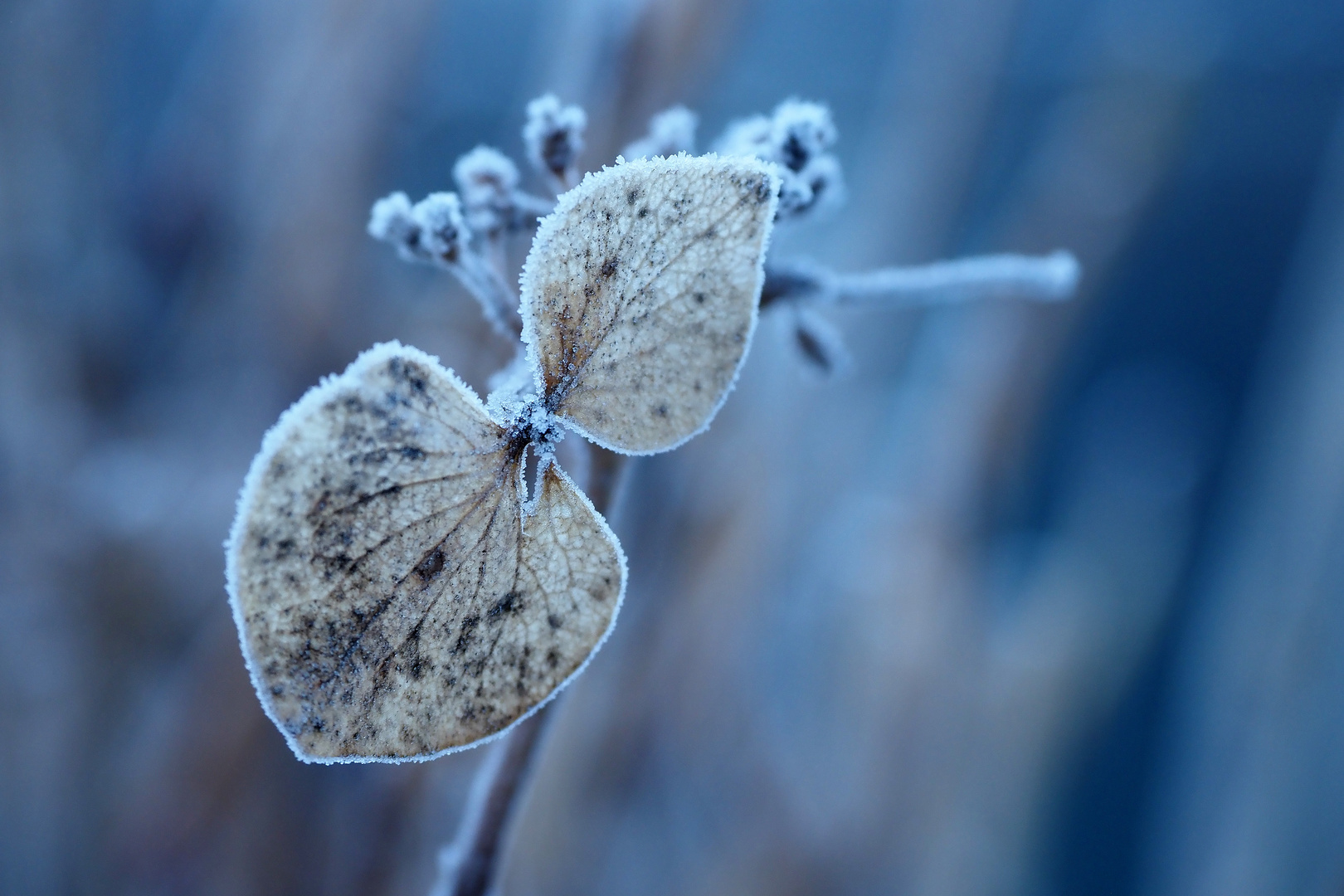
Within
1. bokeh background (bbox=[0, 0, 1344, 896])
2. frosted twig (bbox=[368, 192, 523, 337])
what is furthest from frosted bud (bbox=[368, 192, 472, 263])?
bokeh background (bbox=[0, 0, 1344, 896])

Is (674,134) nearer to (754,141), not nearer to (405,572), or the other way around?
(754,141)

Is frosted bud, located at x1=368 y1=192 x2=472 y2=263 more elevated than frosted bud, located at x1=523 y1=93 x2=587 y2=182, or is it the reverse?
frosted bud, located at x1=523 y1=93 x2=587 y2=182

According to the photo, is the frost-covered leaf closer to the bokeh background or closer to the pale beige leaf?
the pale beige leaf

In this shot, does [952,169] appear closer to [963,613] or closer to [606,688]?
[963,613]

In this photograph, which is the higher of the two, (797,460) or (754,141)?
(797,460)

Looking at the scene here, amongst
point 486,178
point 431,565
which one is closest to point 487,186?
point 486,178

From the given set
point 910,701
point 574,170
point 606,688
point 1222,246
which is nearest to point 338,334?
point 606,688
